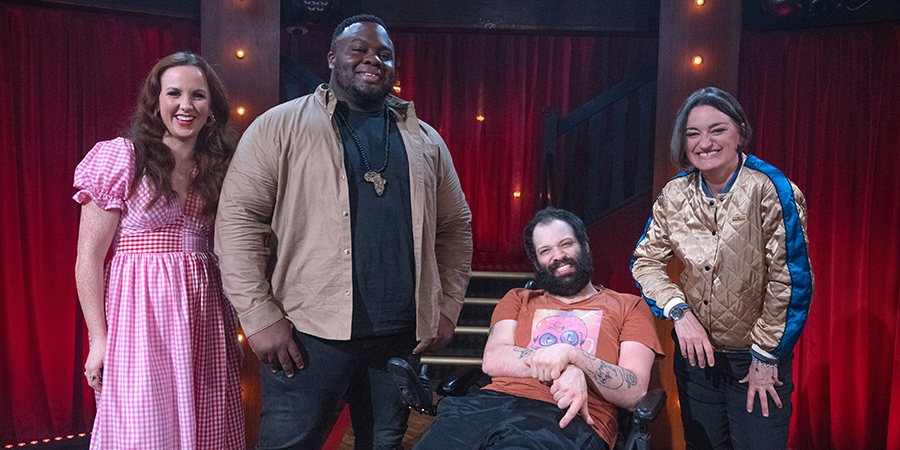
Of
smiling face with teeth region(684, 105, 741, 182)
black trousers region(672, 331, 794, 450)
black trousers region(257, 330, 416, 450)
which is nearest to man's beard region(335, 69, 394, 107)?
black trousers region(257, 330, 416, 450)

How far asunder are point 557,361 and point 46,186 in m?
3.53

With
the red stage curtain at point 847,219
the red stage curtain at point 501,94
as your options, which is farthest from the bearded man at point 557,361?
the red stage curtain at point 501,94

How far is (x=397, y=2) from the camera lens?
5.04 metres

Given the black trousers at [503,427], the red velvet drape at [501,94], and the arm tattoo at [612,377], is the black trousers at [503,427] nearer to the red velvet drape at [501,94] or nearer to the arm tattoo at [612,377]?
the arm tattoo at [612,377]

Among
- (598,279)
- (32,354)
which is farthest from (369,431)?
(598,279)

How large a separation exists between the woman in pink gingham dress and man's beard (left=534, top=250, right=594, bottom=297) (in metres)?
1.20

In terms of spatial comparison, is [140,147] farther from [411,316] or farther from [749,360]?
[749,360]

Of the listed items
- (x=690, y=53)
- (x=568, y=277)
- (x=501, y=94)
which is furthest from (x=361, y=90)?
(x=501, y=94)

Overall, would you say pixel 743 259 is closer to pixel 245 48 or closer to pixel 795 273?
pixel 795 273

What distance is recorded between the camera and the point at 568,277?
2244 mm

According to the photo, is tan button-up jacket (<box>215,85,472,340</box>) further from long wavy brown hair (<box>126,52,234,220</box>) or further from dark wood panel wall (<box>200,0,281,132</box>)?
dark wood panel wall (<box>200,0,281,132</box>)

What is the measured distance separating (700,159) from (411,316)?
3.57 feet

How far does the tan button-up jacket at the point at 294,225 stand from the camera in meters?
1.71

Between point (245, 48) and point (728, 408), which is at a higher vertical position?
point (245, 48)
